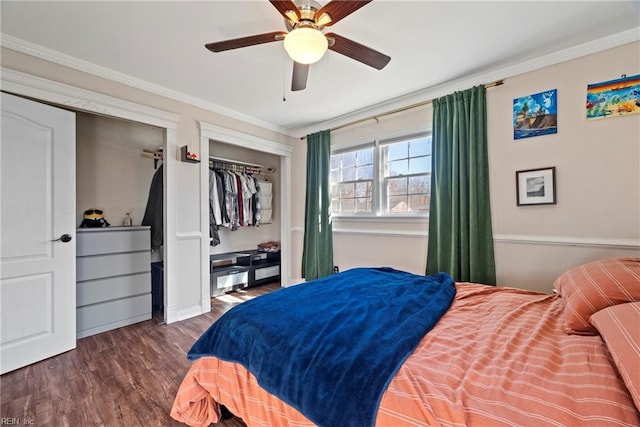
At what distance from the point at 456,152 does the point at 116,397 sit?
3161 millimetres

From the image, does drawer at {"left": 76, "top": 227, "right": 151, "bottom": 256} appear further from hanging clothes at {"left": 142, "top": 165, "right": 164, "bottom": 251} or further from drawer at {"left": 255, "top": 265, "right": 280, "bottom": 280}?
drawer at {"left": 255, "top": 265, "right": 280, "bottom": 280}

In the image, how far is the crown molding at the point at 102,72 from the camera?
2.03m

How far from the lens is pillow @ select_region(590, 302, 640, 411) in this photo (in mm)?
752

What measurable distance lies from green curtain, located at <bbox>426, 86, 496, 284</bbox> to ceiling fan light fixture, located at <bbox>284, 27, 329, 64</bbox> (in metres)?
1.71

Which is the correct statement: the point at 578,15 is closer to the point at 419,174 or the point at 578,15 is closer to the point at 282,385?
the point at 419,174

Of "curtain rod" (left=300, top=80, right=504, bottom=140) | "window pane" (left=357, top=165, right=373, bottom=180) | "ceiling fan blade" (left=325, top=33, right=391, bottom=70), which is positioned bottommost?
"window pane" (left=357, top=165, right=373, bottom=180)

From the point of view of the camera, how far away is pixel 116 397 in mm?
1662

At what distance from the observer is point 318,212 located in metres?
3.71

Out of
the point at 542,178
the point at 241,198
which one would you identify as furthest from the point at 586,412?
the point at 241,198

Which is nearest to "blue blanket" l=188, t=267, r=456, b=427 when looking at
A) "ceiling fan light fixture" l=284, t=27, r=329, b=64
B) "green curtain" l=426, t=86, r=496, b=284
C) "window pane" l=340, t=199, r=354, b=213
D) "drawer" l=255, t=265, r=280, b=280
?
"green curtain" l=426, t=86, r=496, b=284

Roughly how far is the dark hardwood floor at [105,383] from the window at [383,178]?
233 centimetres

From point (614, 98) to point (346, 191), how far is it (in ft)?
8.17

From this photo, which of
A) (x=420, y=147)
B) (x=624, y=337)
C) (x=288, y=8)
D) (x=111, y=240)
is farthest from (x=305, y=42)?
(x=111, y=240)
